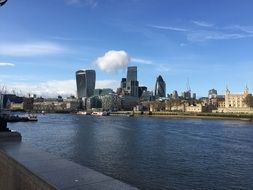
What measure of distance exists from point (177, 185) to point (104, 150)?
20155mm

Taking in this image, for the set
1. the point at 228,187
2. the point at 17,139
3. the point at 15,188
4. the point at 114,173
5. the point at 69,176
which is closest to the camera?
the point at 69,176

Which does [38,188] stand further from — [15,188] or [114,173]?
A: [114,173]

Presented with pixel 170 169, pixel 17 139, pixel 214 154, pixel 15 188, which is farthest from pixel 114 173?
pixel 15 188

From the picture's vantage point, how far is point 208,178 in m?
27.0

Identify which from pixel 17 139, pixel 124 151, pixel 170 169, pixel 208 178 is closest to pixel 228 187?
pixel 208 178

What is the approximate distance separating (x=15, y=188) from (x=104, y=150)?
111 feet

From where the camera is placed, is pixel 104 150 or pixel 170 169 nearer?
pixel 170 169

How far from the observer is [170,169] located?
30547 mm

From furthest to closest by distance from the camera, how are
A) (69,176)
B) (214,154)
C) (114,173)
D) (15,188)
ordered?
(214,154) → (114,173) → (15,188) → (69,176)

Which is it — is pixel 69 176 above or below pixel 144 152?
above

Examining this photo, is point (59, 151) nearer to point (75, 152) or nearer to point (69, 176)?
point (75, 152)

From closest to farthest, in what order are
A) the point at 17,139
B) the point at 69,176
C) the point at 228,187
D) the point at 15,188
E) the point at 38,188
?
the point at 38,188, the point at 69,176, the point at 15,188, the point at 17,139, the point at 228,187

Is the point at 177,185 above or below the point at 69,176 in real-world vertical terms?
below

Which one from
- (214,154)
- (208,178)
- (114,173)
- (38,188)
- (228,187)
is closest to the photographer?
(38,188)
